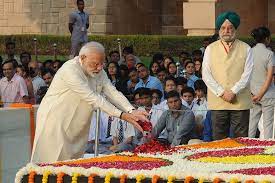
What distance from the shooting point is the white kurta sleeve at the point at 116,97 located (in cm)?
1027

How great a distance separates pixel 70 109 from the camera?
10.5 m

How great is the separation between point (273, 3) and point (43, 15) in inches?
256

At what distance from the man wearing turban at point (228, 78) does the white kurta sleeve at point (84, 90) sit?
88.3 inches

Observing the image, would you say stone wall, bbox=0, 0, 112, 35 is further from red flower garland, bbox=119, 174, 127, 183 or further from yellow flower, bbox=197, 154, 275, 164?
red flower garland, bbox=119, 174, 127, 183

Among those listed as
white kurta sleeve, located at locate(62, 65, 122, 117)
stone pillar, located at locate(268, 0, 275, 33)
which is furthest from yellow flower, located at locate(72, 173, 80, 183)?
stone pillar, located at locate(268, 0, 275, 33)

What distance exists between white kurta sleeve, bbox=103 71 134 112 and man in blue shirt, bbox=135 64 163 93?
683 cm

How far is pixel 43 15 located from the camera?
33.3 metres

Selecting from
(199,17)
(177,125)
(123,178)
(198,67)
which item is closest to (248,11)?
(199,17)

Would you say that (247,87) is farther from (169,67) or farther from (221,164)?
(169,67)

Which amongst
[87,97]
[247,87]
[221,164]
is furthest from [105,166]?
[247,87]

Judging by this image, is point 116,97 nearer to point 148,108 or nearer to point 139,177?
point 139,177

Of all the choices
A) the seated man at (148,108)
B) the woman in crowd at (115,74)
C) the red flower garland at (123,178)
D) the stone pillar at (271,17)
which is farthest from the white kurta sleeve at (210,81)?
the stone pillar at (271,17)

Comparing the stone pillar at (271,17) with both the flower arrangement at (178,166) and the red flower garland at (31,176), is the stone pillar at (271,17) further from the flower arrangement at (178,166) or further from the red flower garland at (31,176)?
the red flower garland at (31,176)

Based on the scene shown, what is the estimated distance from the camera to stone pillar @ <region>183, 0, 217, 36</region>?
29.0m
